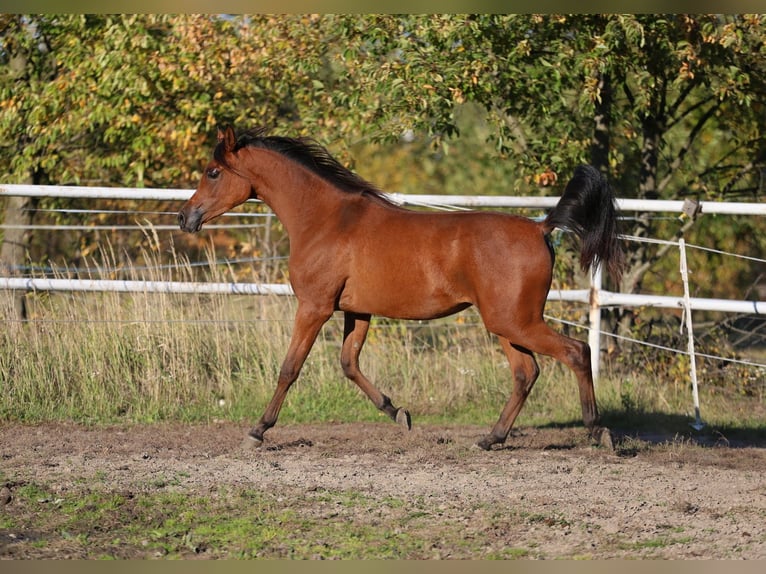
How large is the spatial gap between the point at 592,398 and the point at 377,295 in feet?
5.45

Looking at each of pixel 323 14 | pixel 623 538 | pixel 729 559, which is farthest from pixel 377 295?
pixel 323 14

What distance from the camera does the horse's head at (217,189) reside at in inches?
275

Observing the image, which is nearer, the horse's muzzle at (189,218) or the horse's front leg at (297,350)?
the horse's front leg at (297,350)

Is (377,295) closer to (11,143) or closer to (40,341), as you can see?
(40,341)

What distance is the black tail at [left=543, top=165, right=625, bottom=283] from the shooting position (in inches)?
253

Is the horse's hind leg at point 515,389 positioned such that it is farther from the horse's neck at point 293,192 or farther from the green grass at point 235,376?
the horse's neck at point 293,192

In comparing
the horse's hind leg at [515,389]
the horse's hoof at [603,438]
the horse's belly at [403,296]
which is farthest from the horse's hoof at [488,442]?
the horse's belly at [403,296]

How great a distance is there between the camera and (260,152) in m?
7.06

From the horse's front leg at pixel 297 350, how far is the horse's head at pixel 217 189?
1.00m

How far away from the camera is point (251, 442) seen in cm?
661

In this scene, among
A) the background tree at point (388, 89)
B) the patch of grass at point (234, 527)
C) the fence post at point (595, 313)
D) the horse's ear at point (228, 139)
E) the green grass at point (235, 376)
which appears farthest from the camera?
the background tree at point (388, 89)

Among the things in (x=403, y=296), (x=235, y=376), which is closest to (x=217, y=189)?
(x=403, y=296)

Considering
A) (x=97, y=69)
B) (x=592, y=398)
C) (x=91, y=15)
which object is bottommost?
(x=592, y=398)

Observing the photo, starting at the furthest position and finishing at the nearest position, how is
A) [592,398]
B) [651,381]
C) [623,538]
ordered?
[651,381]
[592,398]
[623,538]
